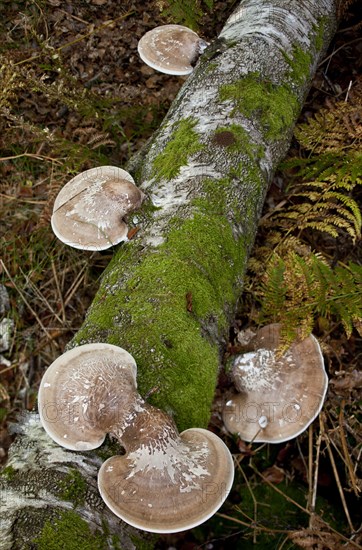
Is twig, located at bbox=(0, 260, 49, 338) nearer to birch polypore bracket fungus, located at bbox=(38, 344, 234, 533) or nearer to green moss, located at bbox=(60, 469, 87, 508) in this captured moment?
birch polypore bracket fungus, located at bbox=(38, 344, 234, 533)

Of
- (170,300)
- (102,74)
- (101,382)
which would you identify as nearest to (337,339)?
(170,300)

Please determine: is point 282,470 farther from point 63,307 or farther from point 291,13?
point 291,13

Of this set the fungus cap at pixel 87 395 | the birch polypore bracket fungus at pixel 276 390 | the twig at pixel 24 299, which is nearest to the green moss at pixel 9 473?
the fungus cap at pixel 87 395

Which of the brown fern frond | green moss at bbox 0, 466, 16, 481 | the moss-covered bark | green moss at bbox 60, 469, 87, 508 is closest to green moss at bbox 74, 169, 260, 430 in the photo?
the moss-covered bark

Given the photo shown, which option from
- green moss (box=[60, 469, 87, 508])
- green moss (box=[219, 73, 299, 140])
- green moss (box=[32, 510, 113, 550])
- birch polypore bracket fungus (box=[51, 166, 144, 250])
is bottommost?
green moss (box=[32, 510, 113, 550])

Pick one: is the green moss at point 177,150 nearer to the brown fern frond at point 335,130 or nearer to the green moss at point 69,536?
the brown fern frond at point 335,130

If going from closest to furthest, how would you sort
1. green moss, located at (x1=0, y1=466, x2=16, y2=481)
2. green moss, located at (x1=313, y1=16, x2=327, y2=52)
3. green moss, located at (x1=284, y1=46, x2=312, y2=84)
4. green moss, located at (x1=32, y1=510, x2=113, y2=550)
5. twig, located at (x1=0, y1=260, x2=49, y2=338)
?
1. green moss, located at (x1=32, y1=510, x2=113, y2=550)
2. green moss, located at (x1=0, y1=466, x2=16, y2=481)
3. green moss, located at (x1=284, y1=46, x2=312, y2=84)
4. green moss, located at (x1=313, y1=16, x2=327, y2=52)
5. twig, located at (x1=0, y1=260, x2=49, y2=338)
